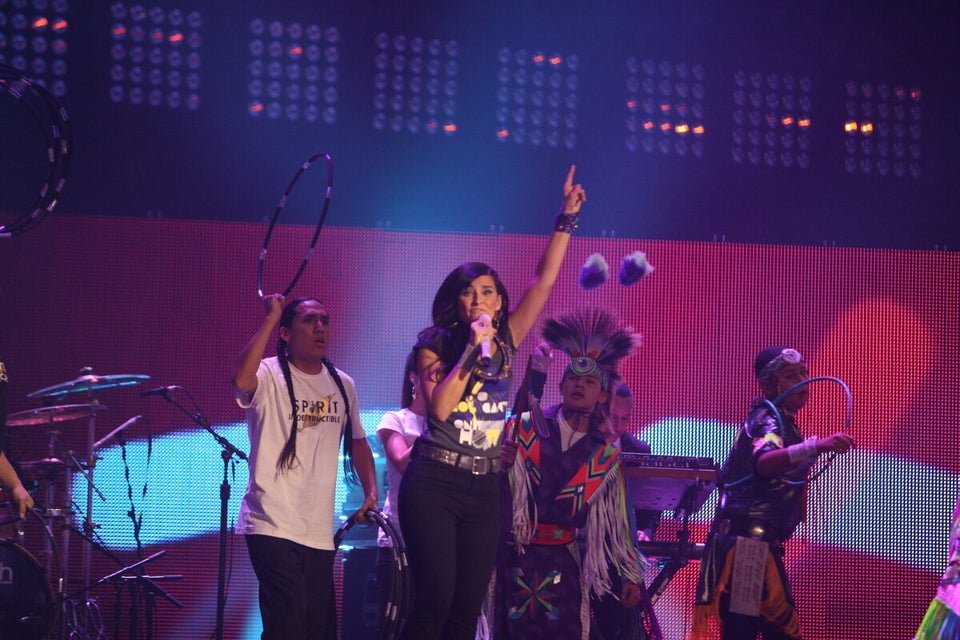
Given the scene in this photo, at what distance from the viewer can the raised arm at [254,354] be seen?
4.55m

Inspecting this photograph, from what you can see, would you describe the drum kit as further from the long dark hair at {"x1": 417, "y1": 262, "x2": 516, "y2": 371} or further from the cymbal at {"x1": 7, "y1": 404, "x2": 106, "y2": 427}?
the long dark hair at {"x1": 417, "y1": 262, "x2": 516, "y2": 371}

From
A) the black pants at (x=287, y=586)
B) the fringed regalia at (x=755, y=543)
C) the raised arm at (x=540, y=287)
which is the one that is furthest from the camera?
the fringed regalia at (x=755, y=543)

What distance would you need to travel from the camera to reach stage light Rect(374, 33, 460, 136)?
7082 millimetres

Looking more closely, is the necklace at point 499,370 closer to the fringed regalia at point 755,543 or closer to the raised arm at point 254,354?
the raised arm at point 254,354

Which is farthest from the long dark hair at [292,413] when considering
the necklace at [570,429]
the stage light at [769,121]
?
the stage light at [769,121]

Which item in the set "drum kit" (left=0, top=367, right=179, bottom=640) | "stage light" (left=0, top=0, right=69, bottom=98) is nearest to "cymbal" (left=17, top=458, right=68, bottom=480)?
"drum kit" (left=0, top=367, right=179, bottom=640)

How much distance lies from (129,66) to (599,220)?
3.38m

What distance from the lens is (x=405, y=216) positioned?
7.13 meters

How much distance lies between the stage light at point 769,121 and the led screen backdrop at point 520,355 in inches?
26.2

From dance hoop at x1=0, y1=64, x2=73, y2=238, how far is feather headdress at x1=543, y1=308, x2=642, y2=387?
3.21 meters

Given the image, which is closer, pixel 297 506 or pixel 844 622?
pixel 297 506

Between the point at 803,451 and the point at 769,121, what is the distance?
3.20 metres

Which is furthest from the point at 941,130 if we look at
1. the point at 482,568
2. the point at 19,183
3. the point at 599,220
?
the point at 19,183

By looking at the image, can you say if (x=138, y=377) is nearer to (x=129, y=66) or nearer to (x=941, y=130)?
A: (x=129, y=66)
